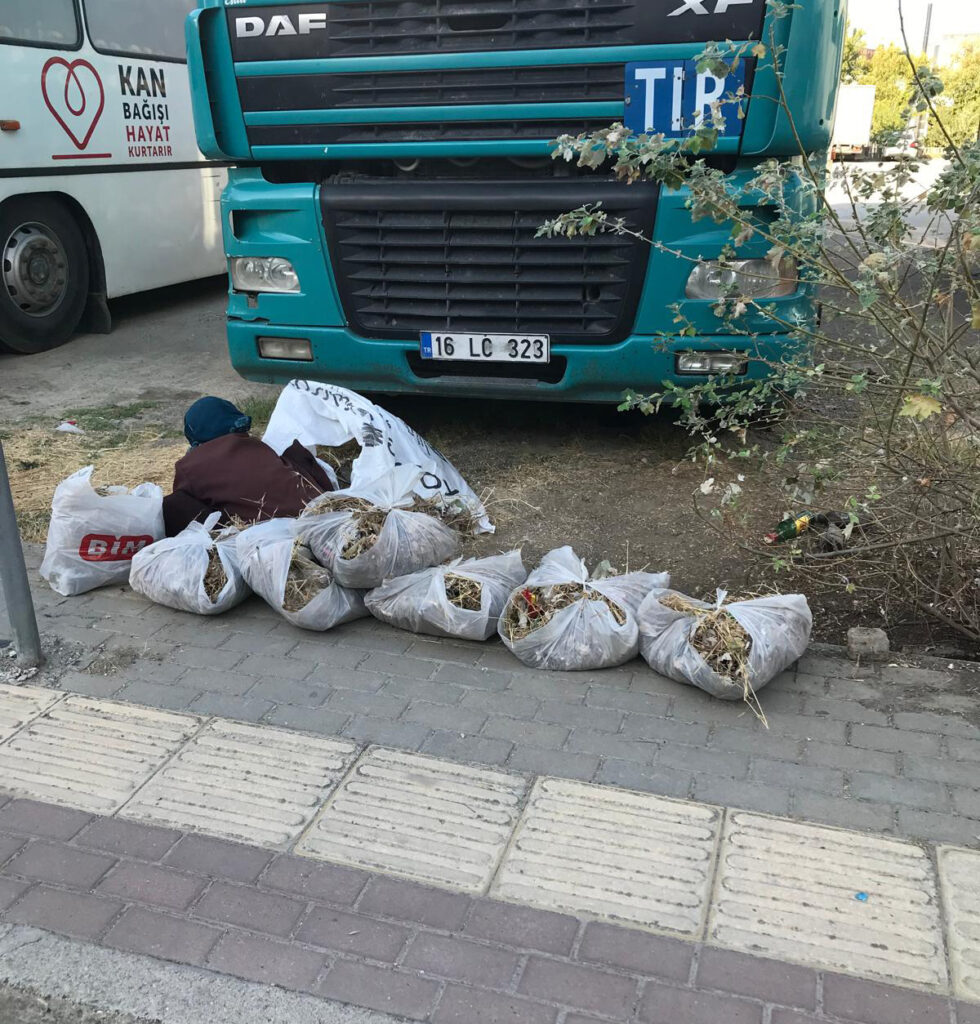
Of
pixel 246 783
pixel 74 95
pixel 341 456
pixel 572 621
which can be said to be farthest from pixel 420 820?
pixel 74 95

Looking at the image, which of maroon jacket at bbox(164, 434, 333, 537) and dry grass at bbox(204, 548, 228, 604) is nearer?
dry grass at bbox(204, 548, 228, 604)

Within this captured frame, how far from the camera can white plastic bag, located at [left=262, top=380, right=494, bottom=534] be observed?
189 inches

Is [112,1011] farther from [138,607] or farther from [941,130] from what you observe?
[941,130]

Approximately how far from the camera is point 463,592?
12.4 feet

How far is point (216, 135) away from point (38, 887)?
4.05 meters

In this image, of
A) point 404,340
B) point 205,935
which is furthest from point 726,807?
point 404,340

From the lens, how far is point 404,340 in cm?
544

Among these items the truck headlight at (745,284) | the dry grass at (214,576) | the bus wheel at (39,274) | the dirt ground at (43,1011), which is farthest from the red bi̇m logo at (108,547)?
the bus wheel at (39,274)

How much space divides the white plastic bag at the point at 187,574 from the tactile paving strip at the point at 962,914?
259 centimetres

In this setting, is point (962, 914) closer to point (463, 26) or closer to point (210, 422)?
point (210, 422)

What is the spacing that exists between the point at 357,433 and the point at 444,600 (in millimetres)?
1444

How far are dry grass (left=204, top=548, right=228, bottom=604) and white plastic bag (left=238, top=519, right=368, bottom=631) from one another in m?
0.11

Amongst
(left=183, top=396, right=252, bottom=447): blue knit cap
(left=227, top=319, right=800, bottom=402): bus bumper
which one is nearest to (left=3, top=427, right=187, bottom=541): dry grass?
(left=183, top=396, right=252, bottom=447): blue knit cap

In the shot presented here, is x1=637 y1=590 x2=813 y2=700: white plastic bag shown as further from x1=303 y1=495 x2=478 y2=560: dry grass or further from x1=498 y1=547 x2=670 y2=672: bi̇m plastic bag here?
x1=303 y1=495 x2=478 y2=560: dry grass
